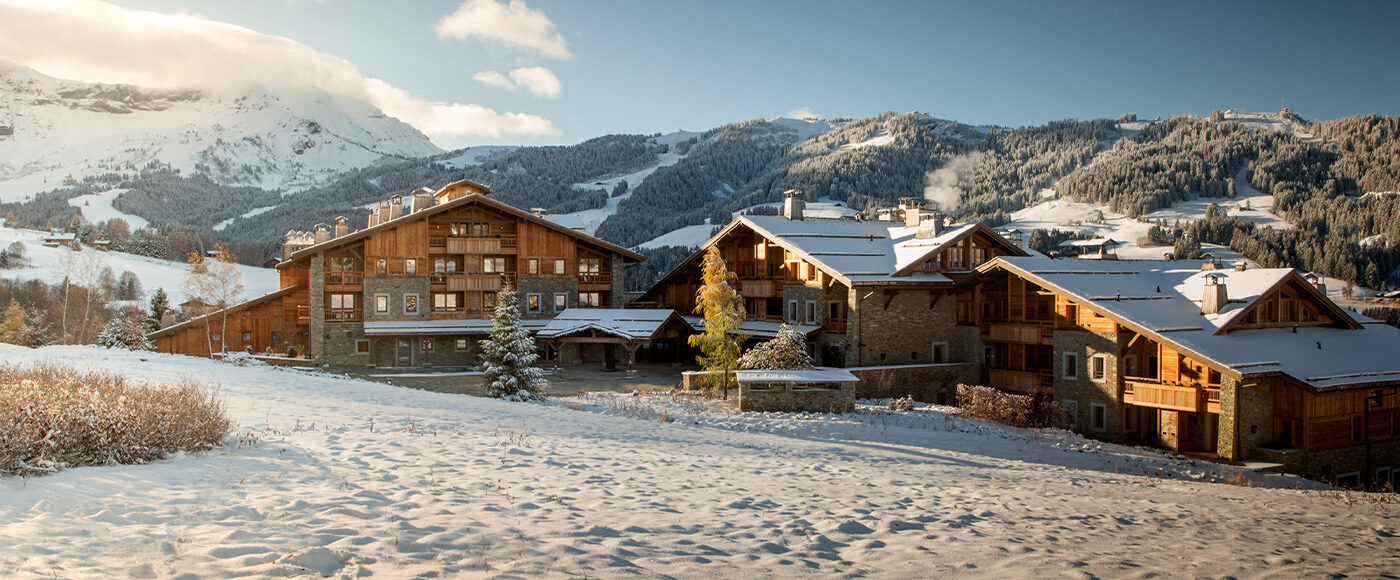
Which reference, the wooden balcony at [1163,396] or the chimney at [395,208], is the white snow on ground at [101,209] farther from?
the wooden balcony at [1163,396]

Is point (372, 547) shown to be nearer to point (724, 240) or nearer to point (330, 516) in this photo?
point (330, 516)

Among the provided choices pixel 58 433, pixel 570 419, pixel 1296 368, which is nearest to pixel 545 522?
pixel 58 433

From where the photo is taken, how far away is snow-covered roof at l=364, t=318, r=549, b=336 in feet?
133

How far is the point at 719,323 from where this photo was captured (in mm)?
29438

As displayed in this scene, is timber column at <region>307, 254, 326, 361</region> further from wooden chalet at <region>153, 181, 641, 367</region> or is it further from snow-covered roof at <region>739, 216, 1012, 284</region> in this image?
snow-covered roof at <region>739, 216, 1012, 284</region>

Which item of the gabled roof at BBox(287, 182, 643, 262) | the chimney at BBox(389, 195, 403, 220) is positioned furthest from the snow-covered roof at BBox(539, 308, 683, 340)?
the chimney at BBox(389, 195, 403, 220)

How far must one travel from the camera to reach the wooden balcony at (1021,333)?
3089cm

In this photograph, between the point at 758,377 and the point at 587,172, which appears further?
the point at 587,172

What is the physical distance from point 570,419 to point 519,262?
91.1 ft

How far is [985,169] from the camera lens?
467 feet

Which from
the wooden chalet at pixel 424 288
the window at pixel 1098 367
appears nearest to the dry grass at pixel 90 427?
the window at pixel 1098 367

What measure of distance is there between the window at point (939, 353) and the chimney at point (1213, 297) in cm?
1078

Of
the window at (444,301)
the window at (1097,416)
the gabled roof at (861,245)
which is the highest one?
the gabled roof at (861,245)

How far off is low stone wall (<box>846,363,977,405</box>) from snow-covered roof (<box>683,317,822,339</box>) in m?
3.40
